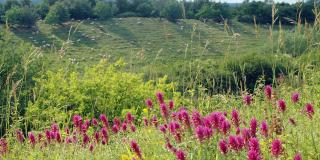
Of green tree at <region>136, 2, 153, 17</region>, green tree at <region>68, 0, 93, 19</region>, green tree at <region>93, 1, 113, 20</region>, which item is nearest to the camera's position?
green tree at <region>68, 0, 93, 19</region>

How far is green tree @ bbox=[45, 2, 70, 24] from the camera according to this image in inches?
2527

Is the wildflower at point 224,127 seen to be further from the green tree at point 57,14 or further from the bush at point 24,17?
the green tree at point 57,14

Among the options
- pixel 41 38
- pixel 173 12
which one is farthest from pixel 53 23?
pixel 173 12

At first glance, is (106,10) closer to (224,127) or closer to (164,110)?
(164,110)

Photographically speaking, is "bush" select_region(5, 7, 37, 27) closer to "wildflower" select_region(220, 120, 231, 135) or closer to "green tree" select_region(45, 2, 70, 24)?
"green tree" select_region(45, 2, 70, 24)

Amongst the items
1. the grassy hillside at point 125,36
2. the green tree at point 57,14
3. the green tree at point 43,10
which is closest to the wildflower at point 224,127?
the grassy hillside at point 125,36

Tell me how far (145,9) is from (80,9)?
10.6m

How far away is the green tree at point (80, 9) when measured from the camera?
226 feet

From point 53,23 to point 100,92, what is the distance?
56.4 metres

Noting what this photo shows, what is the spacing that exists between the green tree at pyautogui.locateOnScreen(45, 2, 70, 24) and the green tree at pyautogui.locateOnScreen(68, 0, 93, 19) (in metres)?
2.65

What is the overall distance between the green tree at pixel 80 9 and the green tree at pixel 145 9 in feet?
27.7

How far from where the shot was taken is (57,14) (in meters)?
64.9

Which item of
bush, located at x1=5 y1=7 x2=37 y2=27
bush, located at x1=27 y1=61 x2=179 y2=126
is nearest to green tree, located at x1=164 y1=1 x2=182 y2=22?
bush, located at x1=5 y1=7 x2=37 y2=27

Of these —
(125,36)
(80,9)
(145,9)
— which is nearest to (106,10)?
(80,9)
